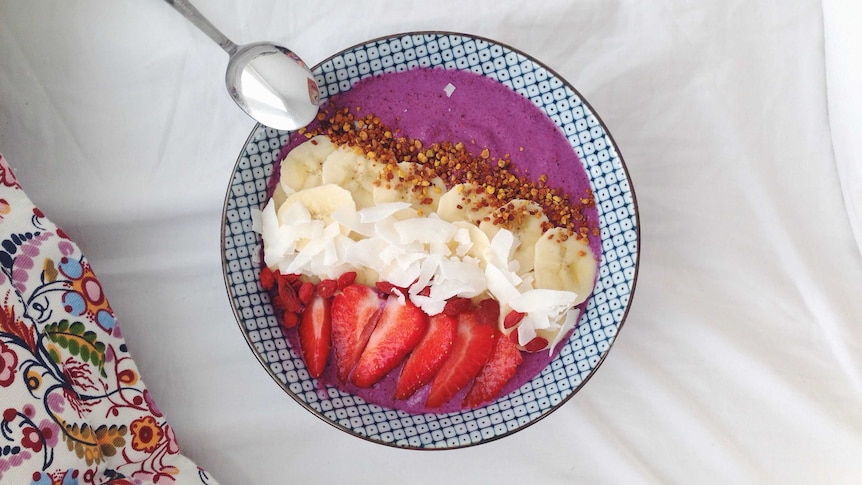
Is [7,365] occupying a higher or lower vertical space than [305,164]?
lower

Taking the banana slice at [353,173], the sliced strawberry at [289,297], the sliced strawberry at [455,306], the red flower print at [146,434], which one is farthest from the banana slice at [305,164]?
the red flower print at [146,434]

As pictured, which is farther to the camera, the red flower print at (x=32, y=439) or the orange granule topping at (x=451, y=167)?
the orange granule topping at (x=451, y=167)

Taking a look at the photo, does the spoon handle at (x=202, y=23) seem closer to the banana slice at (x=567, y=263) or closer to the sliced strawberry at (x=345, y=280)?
the sliced strawberry at (x=345, y=280)

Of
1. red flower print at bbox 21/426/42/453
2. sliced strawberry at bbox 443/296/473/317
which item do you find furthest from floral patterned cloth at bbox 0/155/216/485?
sliced strawberry at bbox 443/296/473/317

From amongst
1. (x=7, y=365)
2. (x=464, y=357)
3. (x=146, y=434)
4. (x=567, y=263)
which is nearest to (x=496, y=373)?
(x=464, y=357)

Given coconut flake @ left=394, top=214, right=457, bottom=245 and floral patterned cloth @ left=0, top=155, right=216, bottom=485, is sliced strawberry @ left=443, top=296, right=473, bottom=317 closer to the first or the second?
coconut flake @ left=394, top=214, right=457, bottom=245

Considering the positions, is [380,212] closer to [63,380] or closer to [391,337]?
[391,337]
